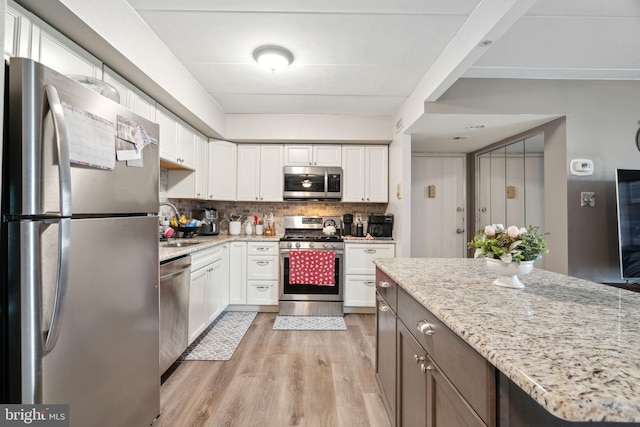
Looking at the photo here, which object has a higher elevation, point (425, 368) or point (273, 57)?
point (273, 57)

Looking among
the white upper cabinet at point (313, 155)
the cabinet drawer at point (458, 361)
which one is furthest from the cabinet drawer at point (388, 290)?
the white upper cabinet at point (313, 155)

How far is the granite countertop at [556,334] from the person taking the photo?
0.49 metres

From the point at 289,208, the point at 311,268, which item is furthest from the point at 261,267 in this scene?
the point at 289,208

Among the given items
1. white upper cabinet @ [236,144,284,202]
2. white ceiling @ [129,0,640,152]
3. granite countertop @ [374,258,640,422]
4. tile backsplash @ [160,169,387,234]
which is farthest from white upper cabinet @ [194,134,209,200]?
granite countertop @ [374,258,640,422]

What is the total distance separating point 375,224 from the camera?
3.61 m

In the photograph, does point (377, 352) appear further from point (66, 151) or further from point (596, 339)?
point (66, 151)

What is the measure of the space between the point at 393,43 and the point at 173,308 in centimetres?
257

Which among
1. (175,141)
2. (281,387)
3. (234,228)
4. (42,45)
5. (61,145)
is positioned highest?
(42,45)

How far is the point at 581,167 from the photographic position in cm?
254

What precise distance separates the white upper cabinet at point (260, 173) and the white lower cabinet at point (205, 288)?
933 mm

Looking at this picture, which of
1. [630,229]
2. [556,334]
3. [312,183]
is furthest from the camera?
[312,183]

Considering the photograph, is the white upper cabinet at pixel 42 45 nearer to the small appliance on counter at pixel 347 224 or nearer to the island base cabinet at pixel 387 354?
the island base cabinet at pixel 387 354

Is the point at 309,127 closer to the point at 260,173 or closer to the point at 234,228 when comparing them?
the point at 260,173
